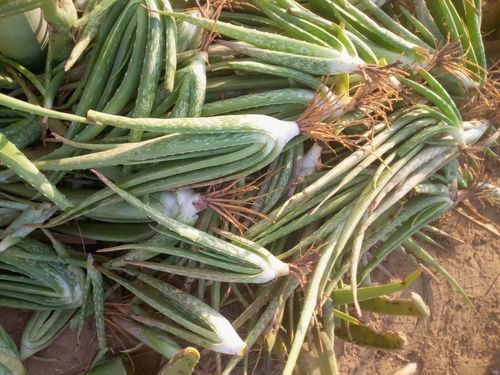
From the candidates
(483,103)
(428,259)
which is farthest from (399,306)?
(483,103)

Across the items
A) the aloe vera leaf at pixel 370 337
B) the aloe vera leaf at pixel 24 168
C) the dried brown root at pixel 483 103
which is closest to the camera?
the aloe vera leaf at pixel 24 168

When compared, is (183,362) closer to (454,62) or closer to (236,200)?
(236,200)

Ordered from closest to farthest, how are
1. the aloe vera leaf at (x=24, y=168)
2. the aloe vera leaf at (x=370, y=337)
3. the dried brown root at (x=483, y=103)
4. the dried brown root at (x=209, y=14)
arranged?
the aloe vera leaf at (x=24, y=168) → the dried brown root at (x=209, y=14) → the aloe vera leaf at (x=370, y=337) → the dried brown root at (x=483, y=103)

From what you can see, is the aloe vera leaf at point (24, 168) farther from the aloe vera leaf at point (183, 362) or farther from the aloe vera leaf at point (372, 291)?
the aloe vera leaf at point (372, 291)

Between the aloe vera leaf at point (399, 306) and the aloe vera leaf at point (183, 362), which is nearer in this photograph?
the aloe vera leaf at point (183, 362)

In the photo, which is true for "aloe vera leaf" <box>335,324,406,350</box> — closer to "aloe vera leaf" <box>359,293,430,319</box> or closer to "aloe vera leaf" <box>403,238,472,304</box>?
"aloe vera leaf" <box>359,293,430,319</box>

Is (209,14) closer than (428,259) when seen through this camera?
Yes

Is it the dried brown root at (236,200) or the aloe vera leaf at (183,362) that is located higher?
the dried brown root at (236,200)

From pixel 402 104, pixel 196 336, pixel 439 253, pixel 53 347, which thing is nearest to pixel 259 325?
pixel 196 336

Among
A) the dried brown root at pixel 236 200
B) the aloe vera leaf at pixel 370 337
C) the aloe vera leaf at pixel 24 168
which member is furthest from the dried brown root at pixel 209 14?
the aloe vera leaf at pixel 370 337
